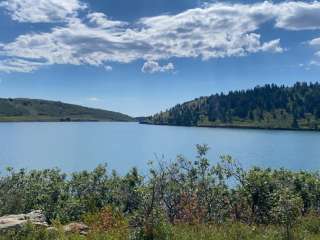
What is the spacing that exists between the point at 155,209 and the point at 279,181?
8.84 m

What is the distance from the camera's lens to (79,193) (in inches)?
845

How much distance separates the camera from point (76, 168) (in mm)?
77812

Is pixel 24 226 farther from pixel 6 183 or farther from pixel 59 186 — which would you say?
pixel 6 183

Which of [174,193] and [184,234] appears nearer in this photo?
[184,234]

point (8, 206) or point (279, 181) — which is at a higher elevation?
point (279, 181)

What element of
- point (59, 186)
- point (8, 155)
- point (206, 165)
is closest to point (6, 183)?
point (59, 186)

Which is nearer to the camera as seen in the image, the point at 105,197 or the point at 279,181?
the point at 279,181

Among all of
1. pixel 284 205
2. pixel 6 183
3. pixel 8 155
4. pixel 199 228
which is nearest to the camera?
pixel 284 205

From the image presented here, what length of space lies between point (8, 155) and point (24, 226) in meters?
89.5

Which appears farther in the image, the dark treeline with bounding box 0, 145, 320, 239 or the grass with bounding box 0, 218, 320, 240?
the dark treeline with bounding box 0, 145, 320, 239

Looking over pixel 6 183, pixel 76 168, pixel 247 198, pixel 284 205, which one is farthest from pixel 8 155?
pixel 284 205

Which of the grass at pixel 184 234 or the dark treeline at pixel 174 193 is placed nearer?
the grass at pixel 184 234

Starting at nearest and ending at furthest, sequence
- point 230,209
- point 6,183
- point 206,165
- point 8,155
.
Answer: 1. point 230,209
2. point 206,165
3. point 6,183
4. point 8,155

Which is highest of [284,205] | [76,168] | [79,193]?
[284,205]
